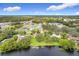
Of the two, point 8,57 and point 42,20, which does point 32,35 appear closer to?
point 42,20

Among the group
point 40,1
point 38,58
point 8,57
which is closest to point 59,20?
point 40,1

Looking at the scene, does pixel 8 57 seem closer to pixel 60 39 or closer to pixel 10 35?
pixel 10 35

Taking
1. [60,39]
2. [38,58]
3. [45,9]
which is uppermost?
[45,9]

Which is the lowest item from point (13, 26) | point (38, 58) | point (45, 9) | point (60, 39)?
point (38, 58)

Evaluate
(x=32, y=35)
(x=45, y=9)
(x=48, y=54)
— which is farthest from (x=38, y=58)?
(x=45, y=9)

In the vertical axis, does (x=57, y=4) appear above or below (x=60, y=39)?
above

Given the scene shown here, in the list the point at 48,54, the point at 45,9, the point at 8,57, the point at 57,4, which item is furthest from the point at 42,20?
the point at 8,57

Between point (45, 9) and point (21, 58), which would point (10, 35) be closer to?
point (21, 58)

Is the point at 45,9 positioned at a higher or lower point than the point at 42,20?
higher
